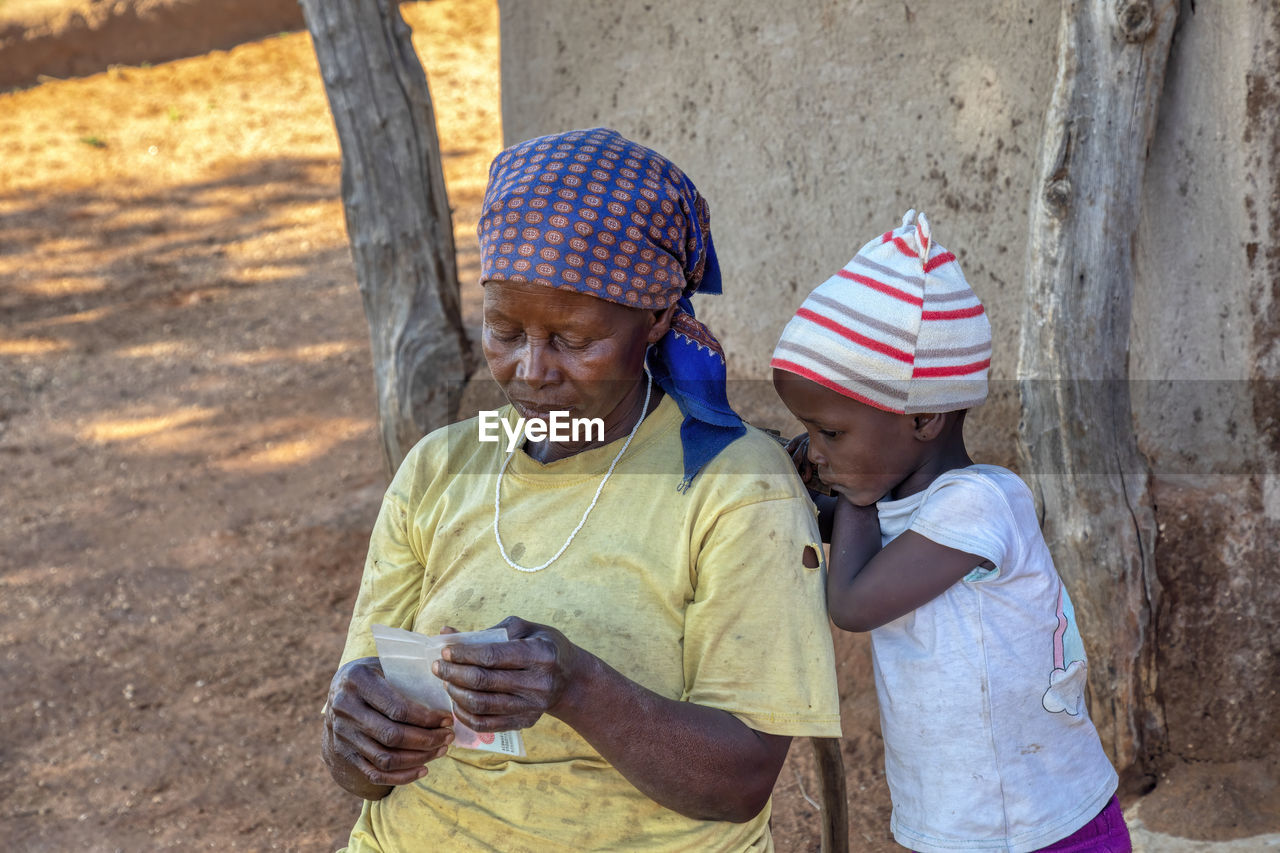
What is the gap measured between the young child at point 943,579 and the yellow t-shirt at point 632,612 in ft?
0.42

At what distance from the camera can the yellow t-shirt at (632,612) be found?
1870 millimetres

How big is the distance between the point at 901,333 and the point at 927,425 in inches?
7.1

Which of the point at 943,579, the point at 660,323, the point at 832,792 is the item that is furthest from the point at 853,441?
the point at 832,792

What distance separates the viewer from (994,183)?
3.48 m

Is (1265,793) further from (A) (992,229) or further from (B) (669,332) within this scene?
(B) (669,332)

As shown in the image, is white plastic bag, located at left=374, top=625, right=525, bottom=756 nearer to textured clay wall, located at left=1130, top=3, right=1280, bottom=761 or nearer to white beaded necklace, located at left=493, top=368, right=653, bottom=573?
white beaded necklace, located at left=493, top=368, right=653, bottom=573

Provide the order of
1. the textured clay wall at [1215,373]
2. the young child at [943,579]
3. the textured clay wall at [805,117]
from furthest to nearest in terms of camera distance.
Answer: the textured clay wall at [805,117]
the textured clay wall at [1215,373]
the young child at [943,579]

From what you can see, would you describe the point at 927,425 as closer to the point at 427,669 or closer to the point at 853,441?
the point at 853,441

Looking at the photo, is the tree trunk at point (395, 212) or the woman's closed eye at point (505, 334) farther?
the tree trunk at point (395, 212)

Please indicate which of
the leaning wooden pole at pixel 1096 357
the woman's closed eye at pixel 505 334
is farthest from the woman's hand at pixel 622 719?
the leaning wooden pole at pixel 1096 357

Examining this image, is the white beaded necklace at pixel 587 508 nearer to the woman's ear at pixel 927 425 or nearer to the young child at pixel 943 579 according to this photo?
the young child at pixel 943 579

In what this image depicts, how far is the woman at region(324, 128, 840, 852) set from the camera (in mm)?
1832

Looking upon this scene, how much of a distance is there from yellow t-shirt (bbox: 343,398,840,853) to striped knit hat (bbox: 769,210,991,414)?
19cm
